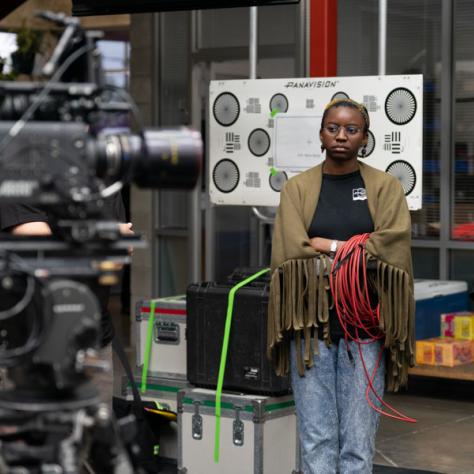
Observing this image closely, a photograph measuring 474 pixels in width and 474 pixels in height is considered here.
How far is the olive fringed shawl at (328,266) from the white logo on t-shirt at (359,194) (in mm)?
20

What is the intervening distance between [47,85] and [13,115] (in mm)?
120

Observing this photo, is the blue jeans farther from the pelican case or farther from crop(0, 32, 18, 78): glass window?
crop(0, 32, 18, 78): glass window

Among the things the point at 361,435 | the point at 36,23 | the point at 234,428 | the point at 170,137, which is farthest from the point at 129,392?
Answer: the point at 36,23

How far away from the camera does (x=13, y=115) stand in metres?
2.69

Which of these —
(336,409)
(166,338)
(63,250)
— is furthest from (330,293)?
(63,250)

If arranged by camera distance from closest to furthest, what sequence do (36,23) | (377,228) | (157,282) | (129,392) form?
(377,228) < (129,392) < (157,282) < (36,23)

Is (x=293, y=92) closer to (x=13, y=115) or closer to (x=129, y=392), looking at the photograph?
(x=129, y=392)

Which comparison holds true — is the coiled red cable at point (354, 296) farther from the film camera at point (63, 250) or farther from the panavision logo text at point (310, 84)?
the panavision logo text at point (310, 84)

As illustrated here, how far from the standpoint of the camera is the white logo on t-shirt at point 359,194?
431 cm

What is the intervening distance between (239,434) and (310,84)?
199 centimetres

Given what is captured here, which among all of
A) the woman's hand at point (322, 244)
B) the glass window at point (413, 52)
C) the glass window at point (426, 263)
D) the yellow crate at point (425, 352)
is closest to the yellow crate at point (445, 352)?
the yellow crate at point (425, 352)

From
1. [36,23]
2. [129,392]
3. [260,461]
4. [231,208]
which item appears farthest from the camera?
[36,23]

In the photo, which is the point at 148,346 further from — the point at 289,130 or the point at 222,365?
the point at 289,130

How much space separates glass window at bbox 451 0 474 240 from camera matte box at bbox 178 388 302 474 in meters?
3.26
